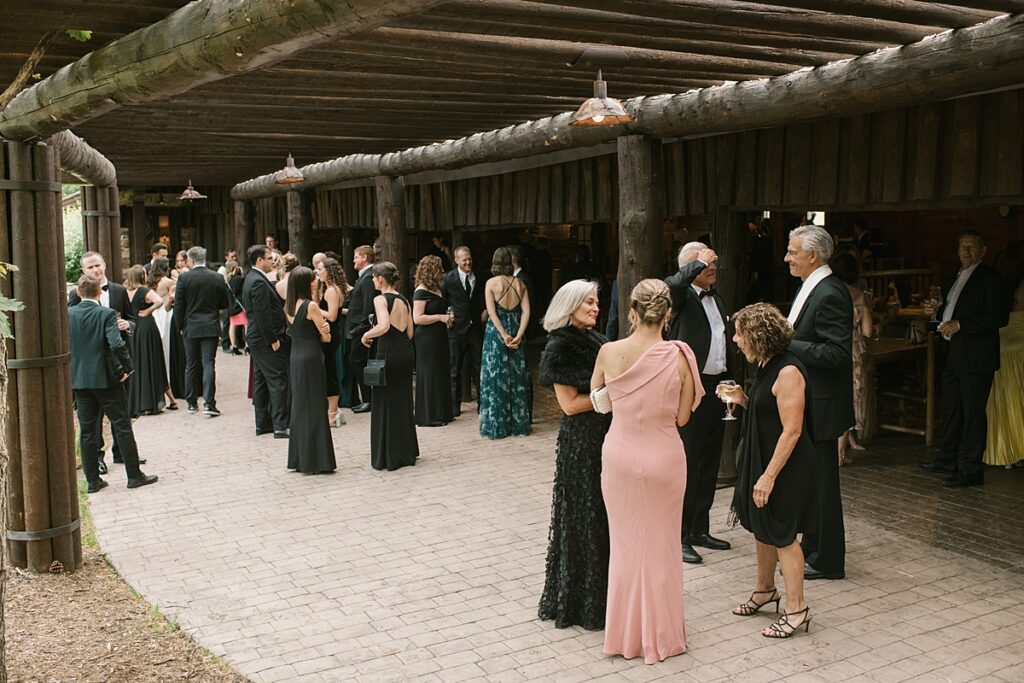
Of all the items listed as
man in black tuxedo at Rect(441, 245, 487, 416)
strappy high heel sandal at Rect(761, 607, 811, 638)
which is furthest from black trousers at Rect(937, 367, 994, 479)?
man in black tuxedo at Rect(441, 245, 487, 416)

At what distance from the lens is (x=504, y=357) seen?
10039 mm

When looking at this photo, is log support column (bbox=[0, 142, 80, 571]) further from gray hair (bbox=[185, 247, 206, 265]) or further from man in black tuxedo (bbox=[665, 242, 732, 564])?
gray hair (bbox=[185, 247, 206, 265])

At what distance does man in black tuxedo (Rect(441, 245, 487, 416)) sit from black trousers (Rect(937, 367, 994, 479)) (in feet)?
16.5

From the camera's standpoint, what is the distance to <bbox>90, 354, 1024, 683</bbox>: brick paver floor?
4.76 m

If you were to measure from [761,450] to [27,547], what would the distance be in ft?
14.7

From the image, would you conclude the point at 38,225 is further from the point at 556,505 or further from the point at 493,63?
the point at 556,505

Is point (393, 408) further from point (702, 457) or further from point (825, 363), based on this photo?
point (825, 363)

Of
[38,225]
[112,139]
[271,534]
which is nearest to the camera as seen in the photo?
[38,225]

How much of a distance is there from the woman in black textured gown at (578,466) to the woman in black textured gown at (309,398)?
3.95 metres

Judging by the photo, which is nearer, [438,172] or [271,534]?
[271,534]

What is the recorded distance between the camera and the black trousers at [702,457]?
6199 mm

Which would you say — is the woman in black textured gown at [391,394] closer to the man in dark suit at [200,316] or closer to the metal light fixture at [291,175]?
the metal light fixture at [291,175]

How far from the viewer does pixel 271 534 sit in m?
7.03

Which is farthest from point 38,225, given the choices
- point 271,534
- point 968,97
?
point 968,97
